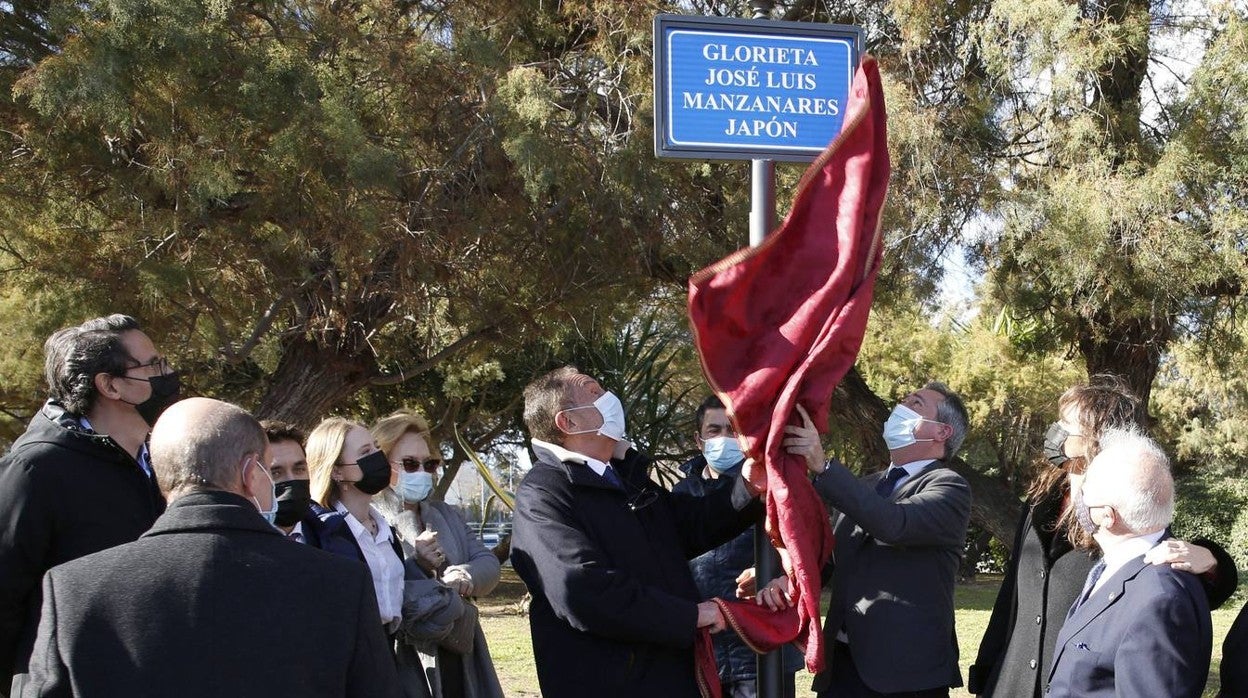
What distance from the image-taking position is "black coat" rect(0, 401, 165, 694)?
10.5ft

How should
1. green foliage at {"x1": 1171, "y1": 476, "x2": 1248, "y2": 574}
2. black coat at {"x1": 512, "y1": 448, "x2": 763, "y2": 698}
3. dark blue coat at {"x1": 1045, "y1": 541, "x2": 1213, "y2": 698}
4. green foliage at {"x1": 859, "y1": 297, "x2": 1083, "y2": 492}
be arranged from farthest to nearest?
1. green foliage at {"x1": 859, "y1": 297, "x2": 1083, "y2": 492}
2. green foliage at {"x1": 1171, "y1": 476, "x2": 1248, "y2": 574}
3. black coat at {"x1": 512, "y1": 448, "x2": 763, "y2": 698}
4. dark blue coat at {"x1": 1045, "y1": 541, "x2": 1213, "y2": 698}

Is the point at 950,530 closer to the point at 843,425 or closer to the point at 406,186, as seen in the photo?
the point at 406,186

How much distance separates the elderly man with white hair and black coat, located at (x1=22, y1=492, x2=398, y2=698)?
1808mm

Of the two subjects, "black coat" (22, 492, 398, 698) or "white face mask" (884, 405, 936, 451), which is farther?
"white face mask" (884, 405, 936, 451)

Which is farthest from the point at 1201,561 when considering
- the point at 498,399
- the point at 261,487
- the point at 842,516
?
the point at 498,399

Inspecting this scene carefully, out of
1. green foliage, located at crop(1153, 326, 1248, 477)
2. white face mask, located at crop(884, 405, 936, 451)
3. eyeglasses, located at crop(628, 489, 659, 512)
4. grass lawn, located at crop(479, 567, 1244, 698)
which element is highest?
white face mask, located at crop(884, 405, 936, 451)

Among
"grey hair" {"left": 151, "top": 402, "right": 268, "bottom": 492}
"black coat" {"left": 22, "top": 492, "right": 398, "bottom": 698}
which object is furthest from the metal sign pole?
"grey hair" {"left": 151, "top": 402, "right": 268, "bottom": 492}

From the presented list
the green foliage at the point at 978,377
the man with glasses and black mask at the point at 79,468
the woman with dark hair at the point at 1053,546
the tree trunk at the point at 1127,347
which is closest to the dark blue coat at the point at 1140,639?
the woman with dark hair at the point at 1053,546

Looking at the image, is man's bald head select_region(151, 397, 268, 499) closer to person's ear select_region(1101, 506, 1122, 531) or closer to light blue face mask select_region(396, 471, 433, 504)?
person's ear select_region(1101, 506, 1122, 531)

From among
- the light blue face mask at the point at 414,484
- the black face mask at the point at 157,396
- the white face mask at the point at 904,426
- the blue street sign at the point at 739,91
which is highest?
the blue street sign at the point at 739,91

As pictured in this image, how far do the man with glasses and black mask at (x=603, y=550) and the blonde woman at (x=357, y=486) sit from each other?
2.18 feet

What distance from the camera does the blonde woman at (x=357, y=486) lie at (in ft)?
14.4

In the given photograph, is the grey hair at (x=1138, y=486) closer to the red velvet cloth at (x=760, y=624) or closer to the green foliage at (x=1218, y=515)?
the red velvet cloth at (x=760, y=624)

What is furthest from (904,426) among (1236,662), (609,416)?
(1236,662)
